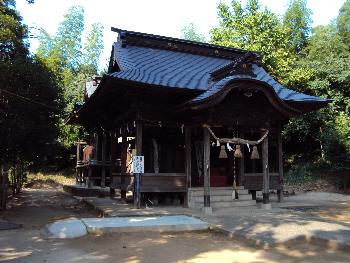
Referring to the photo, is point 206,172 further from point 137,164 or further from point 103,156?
point 103,156

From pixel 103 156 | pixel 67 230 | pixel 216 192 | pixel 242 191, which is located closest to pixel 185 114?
pixel 216 192

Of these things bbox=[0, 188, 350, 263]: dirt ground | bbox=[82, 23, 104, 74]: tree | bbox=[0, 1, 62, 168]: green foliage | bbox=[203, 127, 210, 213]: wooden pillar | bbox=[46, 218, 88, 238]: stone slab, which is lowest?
bbox=[0, 188, 350, 263]: dirt ground

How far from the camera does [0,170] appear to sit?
44.2 feet

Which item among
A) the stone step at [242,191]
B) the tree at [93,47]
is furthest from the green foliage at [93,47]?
the stone step at [242,191]

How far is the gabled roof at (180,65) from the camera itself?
1233 centimetres

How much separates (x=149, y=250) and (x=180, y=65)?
32.9 feet

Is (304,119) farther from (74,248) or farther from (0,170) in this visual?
(74,248)

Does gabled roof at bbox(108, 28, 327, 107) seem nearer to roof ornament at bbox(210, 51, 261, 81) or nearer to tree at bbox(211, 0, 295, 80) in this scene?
roof ornament at bbox(210, 51, 261, 81)

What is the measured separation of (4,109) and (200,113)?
6.44 m

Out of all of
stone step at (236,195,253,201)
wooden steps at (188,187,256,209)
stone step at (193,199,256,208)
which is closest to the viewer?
stone step at (193,199,256,208)

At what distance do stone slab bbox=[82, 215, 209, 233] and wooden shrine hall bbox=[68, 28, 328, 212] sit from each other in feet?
8.62

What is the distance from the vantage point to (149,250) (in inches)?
273

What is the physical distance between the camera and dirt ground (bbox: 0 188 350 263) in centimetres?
625

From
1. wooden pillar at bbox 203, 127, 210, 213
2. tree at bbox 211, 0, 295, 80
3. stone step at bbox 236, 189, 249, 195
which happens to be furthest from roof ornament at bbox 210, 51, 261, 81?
tree at bbox 211, 0, 295, 80
